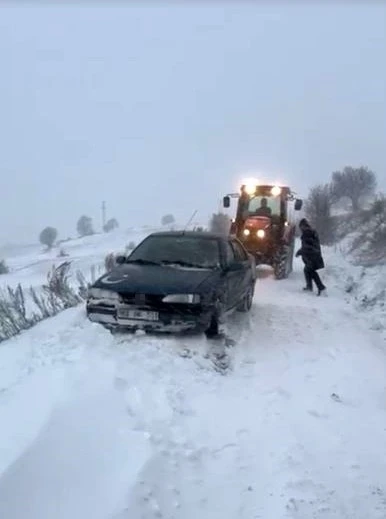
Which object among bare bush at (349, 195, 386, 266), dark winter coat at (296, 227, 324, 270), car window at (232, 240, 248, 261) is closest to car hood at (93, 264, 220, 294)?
car window at (232, 240, 248, 261)

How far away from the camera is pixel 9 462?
3.82 m

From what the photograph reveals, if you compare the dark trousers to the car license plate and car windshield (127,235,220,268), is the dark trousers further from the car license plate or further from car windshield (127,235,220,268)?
the car license plate

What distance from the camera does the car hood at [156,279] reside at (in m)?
7.38

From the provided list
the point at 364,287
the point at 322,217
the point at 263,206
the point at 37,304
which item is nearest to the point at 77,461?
the point at 37,304

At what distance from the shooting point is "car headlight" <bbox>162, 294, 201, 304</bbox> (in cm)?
722

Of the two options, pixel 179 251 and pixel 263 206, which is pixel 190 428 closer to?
pixel 179 251

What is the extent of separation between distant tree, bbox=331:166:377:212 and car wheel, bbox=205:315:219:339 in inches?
1667

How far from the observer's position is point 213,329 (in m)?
7.64

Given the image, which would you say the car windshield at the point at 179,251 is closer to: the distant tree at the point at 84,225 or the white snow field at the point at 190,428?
the white snow field at the point at 190,428

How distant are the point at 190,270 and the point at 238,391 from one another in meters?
2.51

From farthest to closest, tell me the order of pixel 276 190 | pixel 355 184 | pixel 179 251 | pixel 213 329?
pixel 355 184, pixel 276 190, pixel 179 251, pixel 213 329

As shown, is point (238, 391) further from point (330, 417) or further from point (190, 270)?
point (190, 270)

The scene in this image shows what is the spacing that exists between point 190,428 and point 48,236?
252ft

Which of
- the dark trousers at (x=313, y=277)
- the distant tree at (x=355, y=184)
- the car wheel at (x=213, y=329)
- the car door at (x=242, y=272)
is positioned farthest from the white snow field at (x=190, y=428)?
the distant tree at (x=355, y=184)
